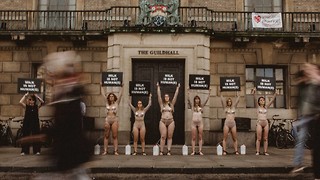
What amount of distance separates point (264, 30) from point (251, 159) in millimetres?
8710

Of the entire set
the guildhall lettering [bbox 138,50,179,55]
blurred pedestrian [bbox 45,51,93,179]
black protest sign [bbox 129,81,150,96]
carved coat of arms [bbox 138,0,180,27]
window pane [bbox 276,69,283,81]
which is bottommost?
blurred pedestrian [bbox 45,51,93,179]

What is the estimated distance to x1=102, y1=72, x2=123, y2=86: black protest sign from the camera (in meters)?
15.0

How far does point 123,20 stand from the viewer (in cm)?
1958

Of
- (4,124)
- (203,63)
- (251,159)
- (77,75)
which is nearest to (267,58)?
(203,63)

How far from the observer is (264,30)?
19.6m

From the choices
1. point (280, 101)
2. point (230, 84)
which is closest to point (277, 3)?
point (280, 101)

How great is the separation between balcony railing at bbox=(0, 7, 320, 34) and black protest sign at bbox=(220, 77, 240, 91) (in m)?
4.70

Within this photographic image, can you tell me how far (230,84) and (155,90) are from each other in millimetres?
4349

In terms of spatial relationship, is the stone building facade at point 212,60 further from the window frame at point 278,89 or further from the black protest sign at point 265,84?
the black protest sign at point 265,84

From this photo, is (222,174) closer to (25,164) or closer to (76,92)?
(25,164)

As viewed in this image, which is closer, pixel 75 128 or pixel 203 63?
pixel 75 128

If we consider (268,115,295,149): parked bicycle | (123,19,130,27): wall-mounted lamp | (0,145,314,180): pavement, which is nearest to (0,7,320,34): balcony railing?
(123,19,130,27): wall-mounted lamp

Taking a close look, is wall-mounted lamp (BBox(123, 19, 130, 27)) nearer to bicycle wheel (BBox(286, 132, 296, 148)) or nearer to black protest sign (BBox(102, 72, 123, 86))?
black protest sign (BBox(102, 72, 123, 86))

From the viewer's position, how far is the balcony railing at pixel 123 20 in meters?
19.5
